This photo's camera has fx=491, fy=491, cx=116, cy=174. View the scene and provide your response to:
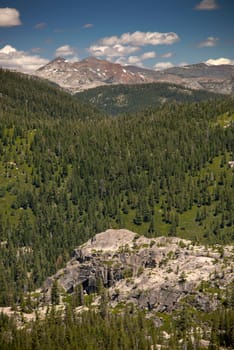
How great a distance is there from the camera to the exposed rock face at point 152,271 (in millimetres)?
161750

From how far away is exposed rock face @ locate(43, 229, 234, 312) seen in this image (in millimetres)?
161750

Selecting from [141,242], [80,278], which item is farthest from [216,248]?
[80,278]

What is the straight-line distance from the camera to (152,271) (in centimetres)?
17612

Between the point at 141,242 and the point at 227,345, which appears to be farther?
the point at 141,242

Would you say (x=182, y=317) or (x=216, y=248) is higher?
(x=216, y=248)

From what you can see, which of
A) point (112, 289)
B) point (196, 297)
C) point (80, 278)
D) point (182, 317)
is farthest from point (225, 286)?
point (80, 278)

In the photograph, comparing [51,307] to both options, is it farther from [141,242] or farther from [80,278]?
[141,242]

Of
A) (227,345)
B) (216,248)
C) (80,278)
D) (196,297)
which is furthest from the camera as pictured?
(80,278)

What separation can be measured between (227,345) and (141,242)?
64053mm

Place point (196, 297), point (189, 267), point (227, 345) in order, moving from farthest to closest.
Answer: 1. point (189, 267)
2. point (196, 297)
3. point (227, 345)

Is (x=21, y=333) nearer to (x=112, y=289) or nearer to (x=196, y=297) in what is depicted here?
(x=112, y=289)

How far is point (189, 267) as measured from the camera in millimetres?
170375

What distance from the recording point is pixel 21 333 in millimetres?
148000

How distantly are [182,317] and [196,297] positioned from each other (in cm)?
1303
